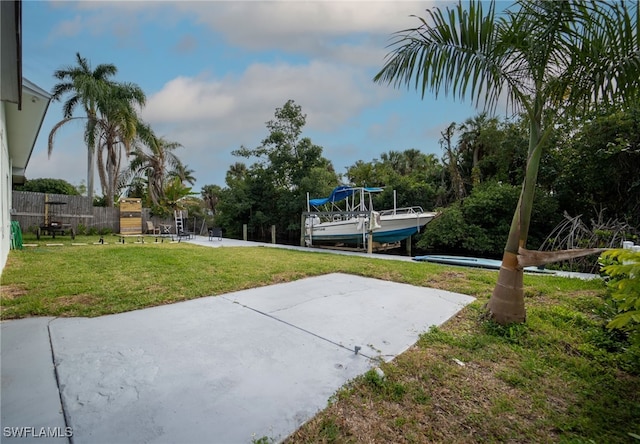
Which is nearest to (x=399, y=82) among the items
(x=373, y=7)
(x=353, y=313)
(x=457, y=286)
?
(x=373, y=7)

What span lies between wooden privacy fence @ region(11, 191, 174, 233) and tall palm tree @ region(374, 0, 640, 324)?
1524cm

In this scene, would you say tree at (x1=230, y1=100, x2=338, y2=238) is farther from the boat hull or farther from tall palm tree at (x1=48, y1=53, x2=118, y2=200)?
tall palm tree at (x1=48, y1=53, x2=118, y2=200)

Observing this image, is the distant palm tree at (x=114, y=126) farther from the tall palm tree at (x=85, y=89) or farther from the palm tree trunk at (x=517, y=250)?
the palm tree trunk at (x=517, y=250)

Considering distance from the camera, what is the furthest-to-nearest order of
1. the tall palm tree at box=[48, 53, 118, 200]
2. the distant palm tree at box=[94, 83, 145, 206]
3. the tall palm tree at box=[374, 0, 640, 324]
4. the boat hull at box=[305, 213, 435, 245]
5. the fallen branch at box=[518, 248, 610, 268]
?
the distant palm tree at box=[94, 83, 145, 206] → the tall palm tree at box=[48, 53, 118, 200] → the boat hull at box=[305, 213, 435, 245] → the fallen branch at box=[518, 248, 610, 268] → the tall palm tree at box=[374, 0, 640, 324]

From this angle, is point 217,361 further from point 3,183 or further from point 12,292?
point 3,183

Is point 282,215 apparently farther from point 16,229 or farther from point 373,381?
point 373,381

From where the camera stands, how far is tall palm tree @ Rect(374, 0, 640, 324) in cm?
262

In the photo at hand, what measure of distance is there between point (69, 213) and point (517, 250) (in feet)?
58.8

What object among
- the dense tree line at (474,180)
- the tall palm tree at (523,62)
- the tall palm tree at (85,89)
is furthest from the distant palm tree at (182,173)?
the tall palm tree at (523,62)

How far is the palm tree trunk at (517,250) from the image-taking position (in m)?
3.02

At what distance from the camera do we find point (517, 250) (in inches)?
119

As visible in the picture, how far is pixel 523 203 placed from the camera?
3043 millimetres

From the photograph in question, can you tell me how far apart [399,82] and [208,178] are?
2975cm

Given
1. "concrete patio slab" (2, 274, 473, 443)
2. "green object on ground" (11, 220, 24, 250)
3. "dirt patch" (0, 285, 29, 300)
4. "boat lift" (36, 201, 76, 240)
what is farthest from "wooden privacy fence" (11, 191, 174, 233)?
"concrete patio slab" (2, 274, 473, 443)
